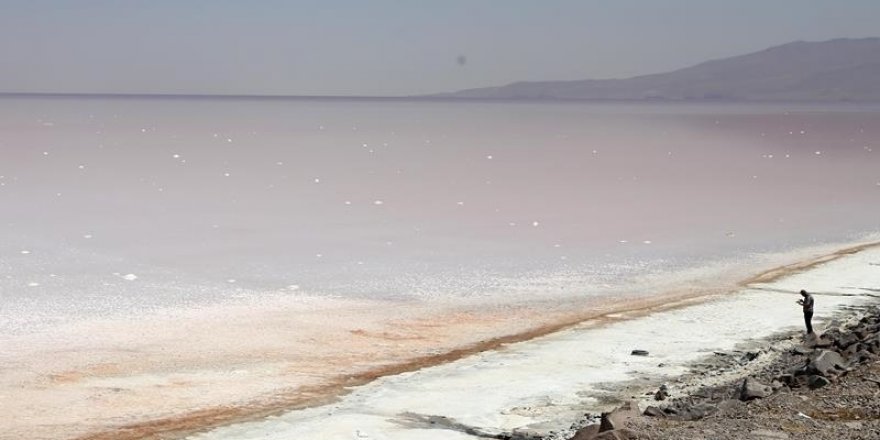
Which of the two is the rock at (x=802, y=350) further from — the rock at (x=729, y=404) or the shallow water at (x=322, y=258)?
the shallow water at (x=322, y=258)

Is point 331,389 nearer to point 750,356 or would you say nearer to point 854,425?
point 750,356

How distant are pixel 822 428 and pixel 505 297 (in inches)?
244

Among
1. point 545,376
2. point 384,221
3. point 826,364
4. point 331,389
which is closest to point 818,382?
point 826,364

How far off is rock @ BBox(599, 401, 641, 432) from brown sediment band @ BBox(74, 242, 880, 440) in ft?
7.74

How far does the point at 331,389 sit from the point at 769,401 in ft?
10.3

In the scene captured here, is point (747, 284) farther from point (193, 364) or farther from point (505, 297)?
point (193, 364)

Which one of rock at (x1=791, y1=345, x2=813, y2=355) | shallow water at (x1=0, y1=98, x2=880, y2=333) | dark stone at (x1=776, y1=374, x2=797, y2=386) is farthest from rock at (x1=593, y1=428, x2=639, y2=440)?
shallow water at (x1=0, y1=98, x2=880, y2=333)

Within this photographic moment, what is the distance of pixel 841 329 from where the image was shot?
10.7m

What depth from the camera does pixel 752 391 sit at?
7918mm

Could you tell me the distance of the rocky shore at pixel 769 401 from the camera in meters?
7.11

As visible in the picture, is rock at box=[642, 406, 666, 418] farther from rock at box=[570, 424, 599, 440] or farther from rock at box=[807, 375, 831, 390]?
rock at box=[807, 375, 831, 390]

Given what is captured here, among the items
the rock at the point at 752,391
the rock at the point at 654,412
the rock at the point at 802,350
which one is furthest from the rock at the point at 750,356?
the rock at the point at 654,412

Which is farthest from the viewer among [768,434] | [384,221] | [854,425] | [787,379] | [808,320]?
[384,221]

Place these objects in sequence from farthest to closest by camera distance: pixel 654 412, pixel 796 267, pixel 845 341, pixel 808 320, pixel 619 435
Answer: pixel 796 267, pixel 808 320, pixel 845 341, pixel 654 412, pixel 619 435
